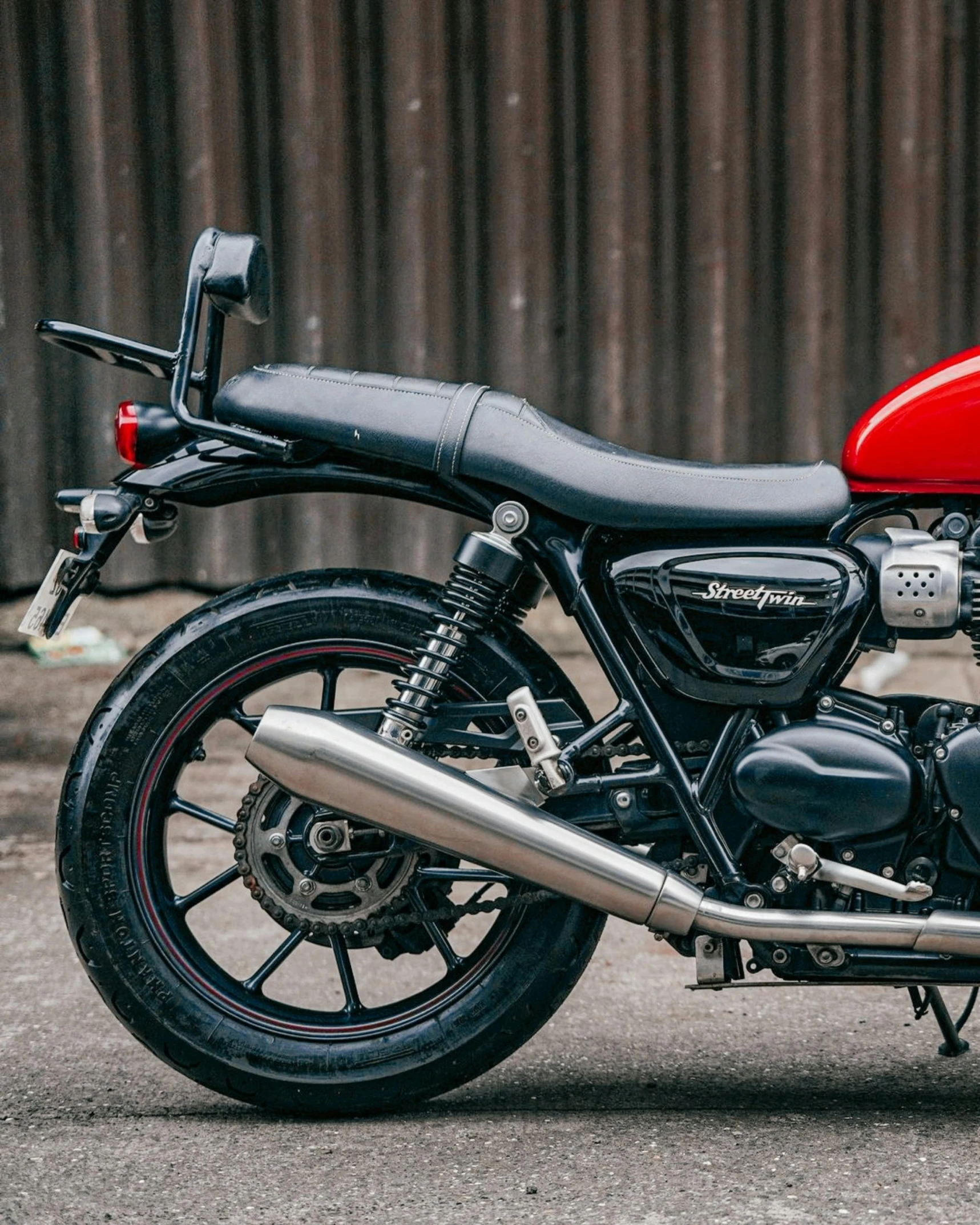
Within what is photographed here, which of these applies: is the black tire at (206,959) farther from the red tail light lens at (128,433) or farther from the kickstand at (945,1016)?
the kickstand at (945,1016)

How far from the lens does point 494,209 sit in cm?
543

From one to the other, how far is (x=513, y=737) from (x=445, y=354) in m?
3.25

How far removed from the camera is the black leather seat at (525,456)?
7.78 ft

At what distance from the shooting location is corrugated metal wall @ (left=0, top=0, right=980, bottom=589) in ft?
17.5

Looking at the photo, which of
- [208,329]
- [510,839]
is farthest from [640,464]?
[208,329]

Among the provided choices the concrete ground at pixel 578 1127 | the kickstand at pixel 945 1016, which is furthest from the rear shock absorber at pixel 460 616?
the kickstand at pixel 945 1016

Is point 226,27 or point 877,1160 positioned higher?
point 226,27

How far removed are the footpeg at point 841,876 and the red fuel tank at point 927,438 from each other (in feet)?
1.98

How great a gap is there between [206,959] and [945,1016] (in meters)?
1.29

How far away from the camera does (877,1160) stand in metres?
2.34

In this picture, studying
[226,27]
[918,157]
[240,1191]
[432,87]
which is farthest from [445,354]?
[240,1191]

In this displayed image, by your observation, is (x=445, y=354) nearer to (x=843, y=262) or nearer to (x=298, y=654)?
(x=843, y=262)

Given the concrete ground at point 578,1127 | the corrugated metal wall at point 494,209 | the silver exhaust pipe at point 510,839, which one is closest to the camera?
the concrete ground at point 578,1127

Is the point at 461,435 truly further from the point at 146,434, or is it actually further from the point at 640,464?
the point at 146,434
